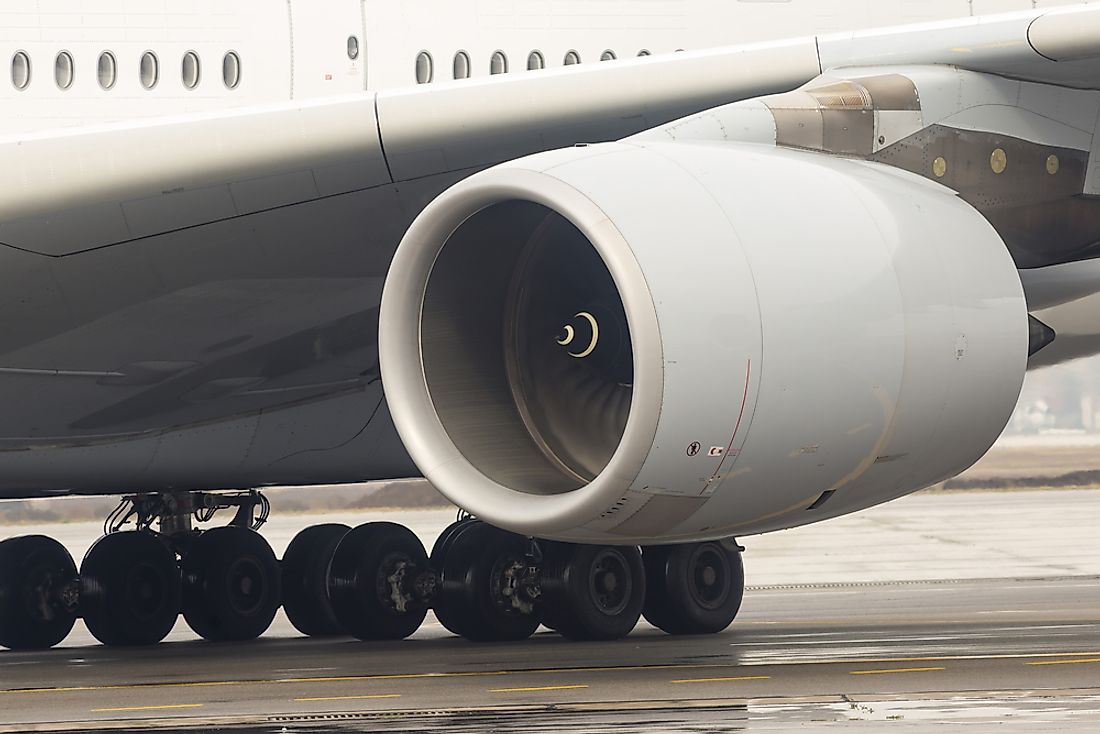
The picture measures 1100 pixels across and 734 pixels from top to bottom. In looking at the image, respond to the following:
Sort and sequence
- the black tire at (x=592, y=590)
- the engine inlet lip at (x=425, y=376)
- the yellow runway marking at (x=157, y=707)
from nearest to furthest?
the engine inlet lip at (x=425, y=376), the yellow runway marking at (x=157, y=707), the black tire at (x=592, y=590)

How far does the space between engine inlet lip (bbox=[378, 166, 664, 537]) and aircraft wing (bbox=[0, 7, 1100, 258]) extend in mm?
953

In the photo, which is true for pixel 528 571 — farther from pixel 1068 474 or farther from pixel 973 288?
pixel 1068 474

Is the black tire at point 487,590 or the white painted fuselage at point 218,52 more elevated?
the white painted fuselage at point 218,52

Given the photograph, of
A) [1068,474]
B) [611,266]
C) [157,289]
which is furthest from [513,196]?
[1068,474]

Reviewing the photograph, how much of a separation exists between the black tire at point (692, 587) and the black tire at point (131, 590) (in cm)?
318

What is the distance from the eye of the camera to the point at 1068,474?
124ft

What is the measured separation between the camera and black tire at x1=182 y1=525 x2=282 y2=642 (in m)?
12.3

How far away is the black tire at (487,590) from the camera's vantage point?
11078 mm

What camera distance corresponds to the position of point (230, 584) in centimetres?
1238

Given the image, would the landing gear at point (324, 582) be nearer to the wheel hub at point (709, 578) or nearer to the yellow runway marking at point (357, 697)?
the wheel hub at point (709, 578)

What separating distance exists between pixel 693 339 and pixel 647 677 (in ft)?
7.97

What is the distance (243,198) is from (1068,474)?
31.8 m

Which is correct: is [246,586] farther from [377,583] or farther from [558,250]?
[558,250]

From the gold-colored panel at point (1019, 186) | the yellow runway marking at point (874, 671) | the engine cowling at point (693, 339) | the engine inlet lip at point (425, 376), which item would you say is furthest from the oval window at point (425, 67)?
the yellow runway marking at point (874, 671)
